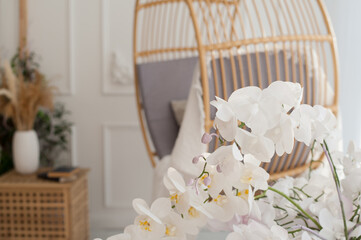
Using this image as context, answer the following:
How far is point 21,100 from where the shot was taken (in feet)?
10.0

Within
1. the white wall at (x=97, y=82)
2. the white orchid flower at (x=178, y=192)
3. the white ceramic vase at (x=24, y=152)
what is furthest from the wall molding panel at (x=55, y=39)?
the white orchid flower at (x=178, y=192)

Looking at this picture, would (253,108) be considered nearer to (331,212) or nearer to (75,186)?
(331,212)

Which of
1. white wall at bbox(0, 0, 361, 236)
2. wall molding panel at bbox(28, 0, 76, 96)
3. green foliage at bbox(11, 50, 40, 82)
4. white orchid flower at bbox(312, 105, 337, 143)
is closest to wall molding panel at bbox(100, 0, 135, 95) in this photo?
white wall at bbox(0, 0, 361, 236)

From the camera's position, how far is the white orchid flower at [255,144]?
46 cm

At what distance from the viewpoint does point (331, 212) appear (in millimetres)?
556

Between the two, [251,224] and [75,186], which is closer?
[251,224]

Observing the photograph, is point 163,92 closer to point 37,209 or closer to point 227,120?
point 37,209

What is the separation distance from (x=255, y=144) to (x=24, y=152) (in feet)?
9.28

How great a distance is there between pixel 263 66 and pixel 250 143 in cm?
155

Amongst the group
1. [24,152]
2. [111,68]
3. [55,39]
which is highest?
[55,39]

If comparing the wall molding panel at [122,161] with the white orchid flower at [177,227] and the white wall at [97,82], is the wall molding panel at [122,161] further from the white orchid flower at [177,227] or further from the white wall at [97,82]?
the white orchid flower at [177,227]

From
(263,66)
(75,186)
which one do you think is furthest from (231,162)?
(75,186)

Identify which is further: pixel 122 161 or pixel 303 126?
pixel 122 161

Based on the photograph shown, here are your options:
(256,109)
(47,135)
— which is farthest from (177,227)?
(47,135)
